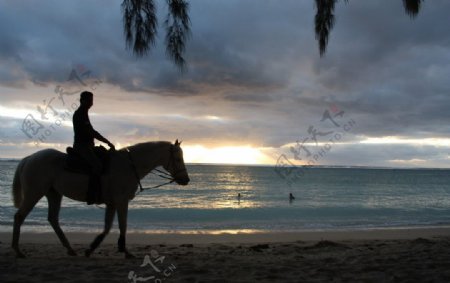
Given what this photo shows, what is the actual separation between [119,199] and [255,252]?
3.06 m

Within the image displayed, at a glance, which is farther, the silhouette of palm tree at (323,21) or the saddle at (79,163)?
the saddle at (79,163)

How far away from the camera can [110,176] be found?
652cm

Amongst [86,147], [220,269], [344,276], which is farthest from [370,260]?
[86,147]

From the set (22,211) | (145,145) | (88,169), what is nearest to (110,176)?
(88,169)

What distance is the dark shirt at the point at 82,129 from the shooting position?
21.1ft

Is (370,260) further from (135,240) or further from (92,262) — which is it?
(135,240)

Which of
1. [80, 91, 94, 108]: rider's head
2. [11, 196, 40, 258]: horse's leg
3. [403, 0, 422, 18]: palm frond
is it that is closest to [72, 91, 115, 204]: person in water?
[80, 91, 94, 108]: rider's head

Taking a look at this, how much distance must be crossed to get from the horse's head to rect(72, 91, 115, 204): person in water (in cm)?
111

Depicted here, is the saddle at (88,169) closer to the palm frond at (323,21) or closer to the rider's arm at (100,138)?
the rider's arm at (100,138)

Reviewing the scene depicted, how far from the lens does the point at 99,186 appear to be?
6.48 m

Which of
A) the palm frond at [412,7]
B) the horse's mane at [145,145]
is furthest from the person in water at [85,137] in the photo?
the palm frond at [412,7]

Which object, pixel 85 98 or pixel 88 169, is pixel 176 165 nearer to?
pixel 88 169

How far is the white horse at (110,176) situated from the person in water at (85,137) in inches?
7.8

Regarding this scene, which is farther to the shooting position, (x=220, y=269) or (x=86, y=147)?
(x=86, y=147)
